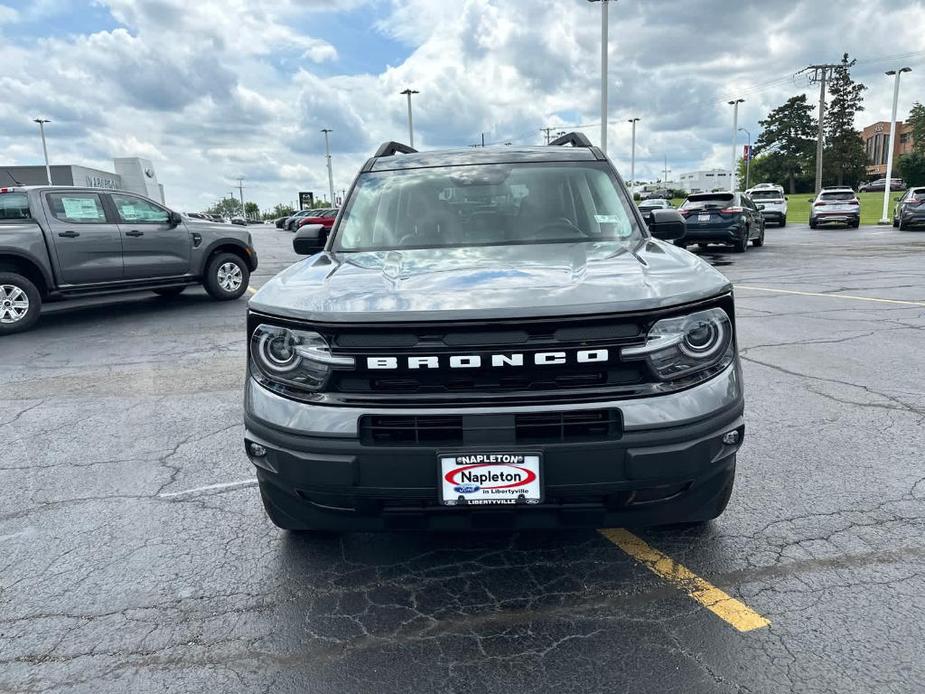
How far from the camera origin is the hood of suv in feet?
7.77

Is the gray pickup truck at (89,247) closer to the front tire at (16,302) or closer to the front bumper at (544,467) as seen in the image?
the front tire at (16,302)

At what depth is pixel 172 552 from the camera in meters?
3.13

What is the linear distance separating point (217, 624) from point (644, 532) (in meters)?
1.87

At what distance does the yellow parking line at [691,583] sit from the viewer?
2.50 m

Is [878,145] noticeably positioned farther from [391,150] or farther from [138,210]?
[391,150]

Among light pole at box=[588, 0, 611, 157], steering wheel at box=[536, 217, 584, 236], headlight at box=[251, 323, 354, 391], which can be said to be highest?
light pole at box=[588, 0, 611, 157]

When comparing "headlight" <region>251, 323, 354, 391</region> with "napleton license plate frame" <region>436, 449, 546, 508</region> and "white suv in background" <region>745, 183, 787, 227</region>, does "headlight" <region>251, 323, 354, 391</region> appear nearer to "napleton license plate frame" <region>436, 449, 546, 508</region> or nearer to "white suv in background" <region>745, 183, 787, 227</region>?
"napleton license plate frame" <region>436, 449, 546, 508</region>

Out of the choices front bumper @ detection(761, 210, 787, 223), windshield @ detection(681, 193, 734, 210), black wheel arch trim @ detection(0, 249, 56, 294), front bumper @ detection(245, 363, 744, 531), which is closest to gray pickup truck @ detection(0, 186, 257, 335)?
black wheel arch trim @ detection(0, 249, 56, 294)

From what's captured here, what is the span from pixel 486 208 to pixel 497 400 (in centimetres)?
174

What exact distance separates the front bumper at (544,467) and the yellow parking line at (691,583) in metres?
0.34

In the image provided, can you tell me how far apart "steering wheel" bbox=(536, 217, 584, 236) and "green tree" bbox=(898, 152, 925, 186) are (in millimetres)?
90434

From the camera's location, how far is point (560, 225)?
3.66 m

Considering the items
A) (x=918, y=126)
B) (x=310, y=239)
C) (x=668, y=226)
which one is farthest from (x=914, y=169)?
(x=310, y=239)

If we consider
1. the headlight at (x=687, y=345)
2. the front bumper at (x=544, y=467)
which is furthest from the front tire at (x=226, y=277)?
the headlight at (x=687, y=345)
